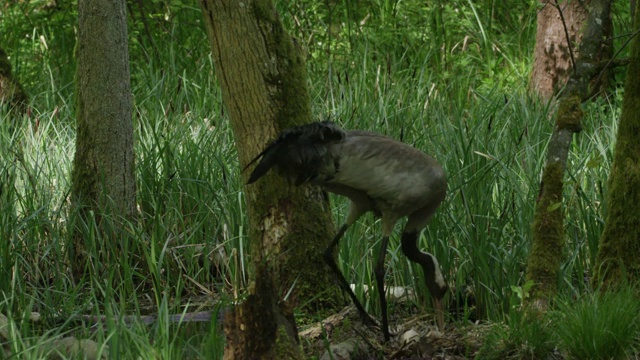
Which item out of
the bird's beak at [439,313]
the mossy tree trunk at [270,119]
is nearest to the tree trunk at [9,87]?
the mossy tree trunk at [270,119]

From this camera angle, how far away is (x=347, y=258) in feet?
14.4

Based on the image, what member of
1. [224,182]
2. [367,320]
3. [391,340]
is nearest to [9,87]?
[224,182]

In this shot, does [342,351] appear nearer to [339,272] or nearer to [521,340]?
[339,272]

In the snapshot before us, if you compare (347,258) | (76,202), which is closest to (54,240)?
(76,202)

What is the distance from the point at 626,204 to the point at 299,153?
140 centimetres

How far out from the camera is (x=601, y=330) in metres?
3.21

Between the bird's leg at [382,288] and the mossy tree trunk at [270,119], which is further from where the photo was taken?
the mossy tree trunk at [270,119]

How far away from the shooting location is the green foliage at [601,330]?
10.6 ft

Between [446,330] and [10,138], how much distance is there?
3.21m

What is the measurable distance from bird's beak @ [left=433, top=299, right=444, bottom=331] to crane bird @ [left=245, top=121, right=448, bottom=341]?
0.33m

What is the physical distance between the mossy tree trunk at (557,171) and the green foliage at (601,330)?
1.21 ft

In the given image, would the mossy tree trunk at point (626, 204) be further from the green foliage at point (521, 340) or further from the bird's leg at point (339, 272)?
the bird's leg at point (339, 272)

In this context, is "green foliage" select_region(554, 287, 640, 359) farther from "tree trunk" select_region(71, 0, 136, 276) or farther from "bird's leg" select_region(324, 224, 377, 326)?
"tree trunk" select_region(71, 0, 136, 276)

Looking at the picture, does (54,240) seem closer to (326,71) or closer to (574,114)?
(574,114)
